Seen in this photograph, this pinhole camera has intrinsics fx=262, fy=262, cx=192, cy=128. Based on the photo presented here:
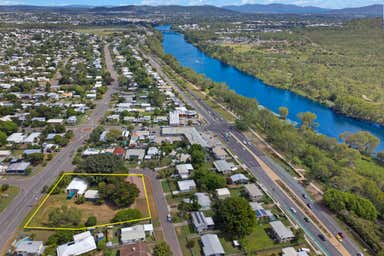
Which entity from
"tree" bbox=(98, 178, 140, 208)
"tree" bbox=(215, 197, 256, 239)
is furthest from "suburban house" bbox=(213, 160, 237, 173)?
"tree" bbox=(98, 178, 140, 208)

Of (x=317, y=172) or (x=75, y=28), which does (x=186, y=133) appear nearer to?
(x=317, y=172)

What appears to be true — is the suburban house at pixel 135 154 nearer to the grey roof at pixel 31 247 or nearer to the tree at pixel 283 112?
the grey roof at pixel 31 247

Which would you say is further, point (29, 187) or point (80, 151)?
point (80, 151)

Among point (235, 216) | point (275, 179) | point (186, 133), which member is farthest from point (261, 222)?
point (186, 133)

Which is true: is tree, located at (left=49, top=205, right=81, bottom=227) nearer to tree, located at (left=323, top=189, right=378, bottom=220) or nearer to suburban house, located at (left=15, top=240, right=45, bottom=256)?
suburban house, located at (left=15, top=240, right=45, bottom=256)

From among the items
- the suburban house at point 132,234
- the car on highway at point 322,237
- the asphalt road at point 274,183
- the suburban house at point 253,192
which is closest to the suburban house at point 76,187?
the suburban house at point 132,234

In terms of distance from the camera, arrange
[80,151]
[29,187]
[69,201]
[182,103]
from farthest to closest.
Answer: [182,103]
[80,151]
[29,187]
[69,201]

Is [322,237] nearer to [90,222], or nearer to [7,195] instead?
[90,222]
